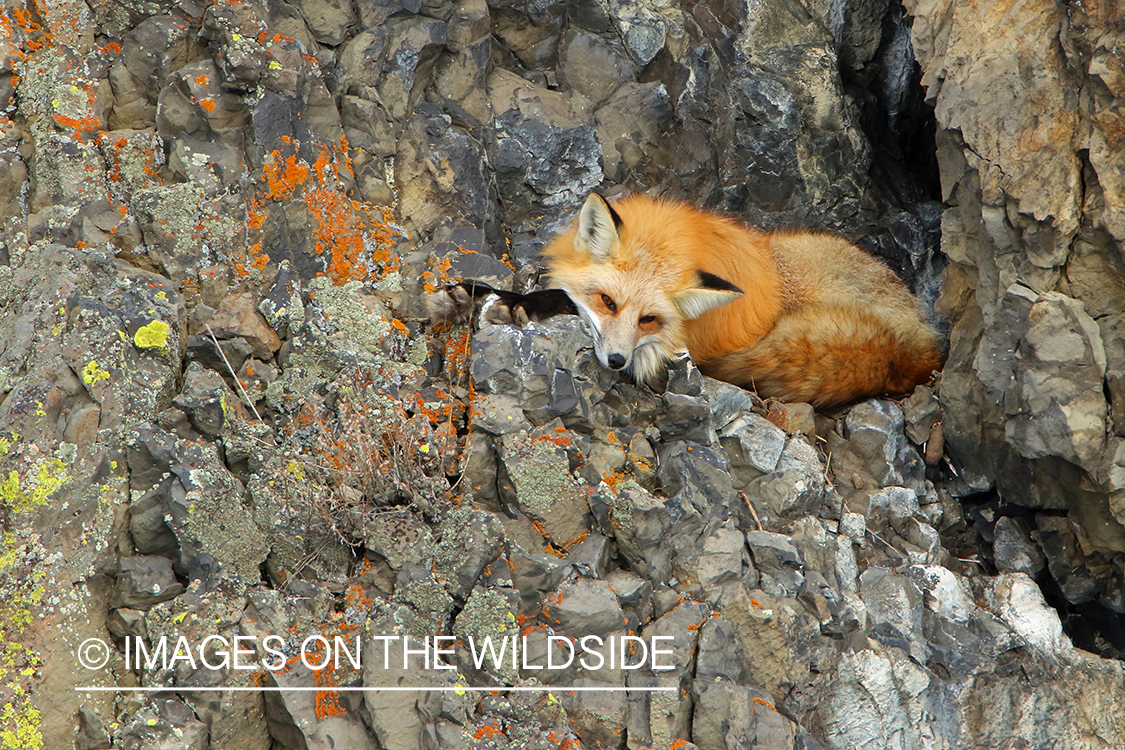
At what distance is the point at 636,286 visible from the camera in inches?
186

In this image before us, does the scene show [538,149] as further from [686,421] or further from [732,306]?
[686,421]

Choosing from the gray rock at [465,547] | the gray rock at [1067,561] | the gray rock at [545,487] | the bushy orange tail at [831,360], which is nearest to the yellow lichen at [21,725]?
the gray rock at [465,547]

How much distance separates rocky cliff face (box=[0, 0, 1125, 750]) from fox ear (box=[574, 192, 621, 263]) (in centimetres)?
44

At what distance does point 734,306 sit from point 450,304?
1781 millimetres

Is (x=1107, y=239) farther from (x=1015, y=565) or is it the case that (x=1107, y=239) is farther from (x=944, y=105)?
(x=1015, y=565)

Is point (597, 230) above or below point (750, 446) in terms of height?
above

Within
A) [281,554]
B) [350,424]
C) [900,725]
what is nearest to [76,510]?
[281,554]

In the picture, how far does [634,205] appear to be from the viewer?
5.02 metres

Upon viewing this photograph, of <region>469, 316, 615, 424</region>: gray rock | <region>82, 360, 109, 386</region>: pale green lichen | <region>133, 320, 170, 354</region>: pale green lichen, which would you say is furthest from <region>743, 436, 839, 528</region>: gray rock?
<region>82, 360, 109, 386</region>: pale green lichen

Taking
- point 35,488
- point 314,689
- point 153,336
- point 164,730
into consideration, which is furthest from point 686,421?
point 35,488

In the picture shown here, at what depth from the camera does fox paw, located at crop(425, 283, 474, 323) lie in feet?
14.3

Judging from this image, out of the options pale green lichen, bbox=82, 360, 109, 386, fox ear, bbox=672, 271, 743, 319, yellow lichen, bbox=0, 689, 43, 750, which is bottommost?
yellow lichen, bbox=0, 689, 43, 750

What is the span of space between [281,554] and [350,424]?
0.63 meters

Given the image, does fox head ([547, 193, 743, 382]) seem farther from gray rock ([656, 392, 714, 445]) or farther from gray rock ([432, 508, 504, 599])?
gray rock ([432, 508, 504, 599])
